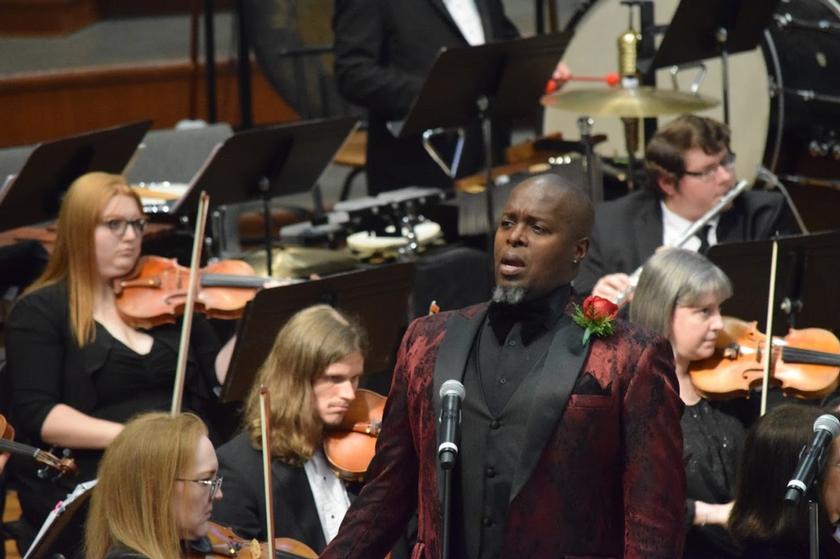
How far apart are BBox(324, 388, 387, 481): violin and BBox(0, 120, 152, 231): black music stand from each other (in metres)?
1.52

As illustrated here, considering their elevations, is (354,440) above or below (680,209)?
below

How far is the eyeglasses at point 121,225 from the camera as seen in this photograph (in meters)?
4.32

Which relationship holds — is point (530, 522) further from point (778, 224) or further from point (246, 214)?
point (246, 214)

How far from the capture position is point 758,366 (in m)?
4.06

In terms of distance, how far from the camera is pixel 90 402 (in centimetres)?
425

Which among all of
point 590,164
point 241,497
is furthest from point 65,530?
point 590,164

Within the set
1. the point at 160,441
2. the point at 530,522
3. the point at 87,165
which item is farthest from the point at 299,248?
the point at 530,522

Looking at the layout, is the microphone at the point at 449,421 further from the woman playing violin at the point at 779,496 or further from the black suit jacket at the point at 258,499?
the black suit jacket at the point at 258,499

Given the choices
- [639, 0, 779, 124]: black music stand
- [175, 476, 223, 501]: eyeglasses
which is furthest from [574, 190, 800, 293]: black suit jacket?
[175, 476, 223, 501]: eyeglasses

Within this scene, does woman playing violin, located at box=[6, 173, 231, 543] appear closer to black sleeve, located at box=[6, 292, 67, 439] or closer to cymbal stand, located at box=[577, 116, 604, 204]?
black sleeve, located at box=[6, 292, 67, 439]

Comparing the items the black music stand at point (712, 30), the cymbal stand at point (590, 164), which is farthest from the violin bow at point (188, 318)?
the black music stand at point (712, 30)

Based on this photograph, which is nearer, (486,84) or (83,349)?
(83,349)

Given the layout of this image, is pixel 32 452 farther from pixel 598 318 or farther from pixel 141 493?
pixel 598 318

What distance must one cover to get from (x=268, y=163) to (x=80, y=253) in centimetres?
89
